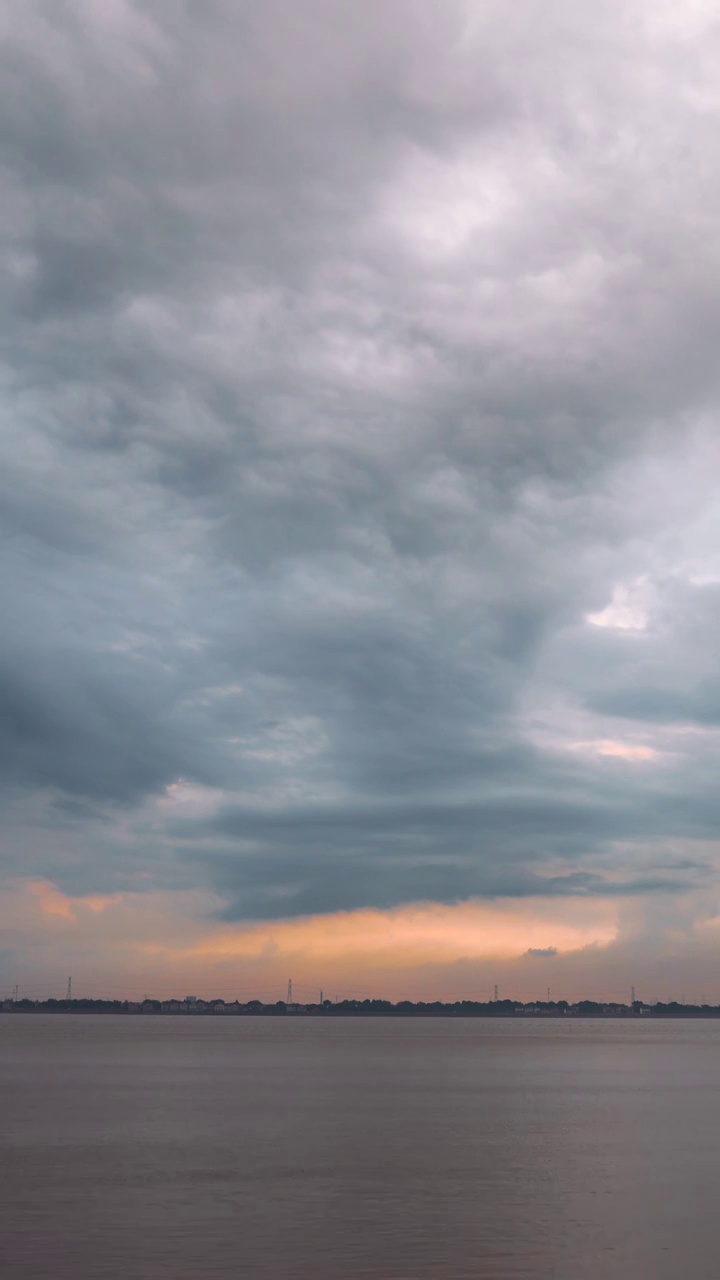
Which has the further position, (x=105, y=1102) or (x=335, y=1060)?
(x=335, y=1060)

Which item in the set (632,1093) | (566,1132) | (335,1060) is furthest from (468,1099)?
(335,1060)

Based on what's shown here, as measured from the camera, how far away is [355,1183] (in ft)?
167

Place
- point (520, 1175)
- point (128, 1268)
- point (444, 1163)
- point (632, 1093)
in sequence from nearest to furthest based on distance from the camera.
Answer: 1. point (128, 1268)
2. point (520, 1175)
3. point (444, 1163)
4. point (632, 1093)

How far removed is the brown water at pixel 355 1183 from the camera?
120 ft

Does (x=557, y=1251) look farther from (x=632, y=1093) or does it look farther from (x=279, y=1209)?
(x=632, y=1093)

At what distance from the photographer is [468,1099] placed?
9662 cm

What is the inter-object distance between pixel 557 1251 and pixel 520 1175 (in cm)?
1670

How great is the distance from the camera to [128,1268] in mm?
34781

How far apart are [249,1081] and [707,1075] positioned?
53761mm

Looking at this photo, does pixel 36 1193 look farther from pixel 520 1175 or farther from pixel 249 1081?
pixel 249 1081

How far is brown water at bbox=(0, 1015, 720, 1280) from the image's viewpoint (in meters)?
36.5

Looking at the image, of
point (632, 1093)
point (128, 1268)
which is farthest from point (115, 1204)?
point (632, 1093)

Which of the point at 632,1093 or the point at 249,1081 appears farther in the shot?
the point at 249,1081

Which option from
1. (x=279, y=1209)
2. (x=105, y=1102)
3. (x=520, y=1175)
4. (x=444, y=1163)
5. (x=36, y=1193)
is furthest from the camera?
(x=105, y=1102)
